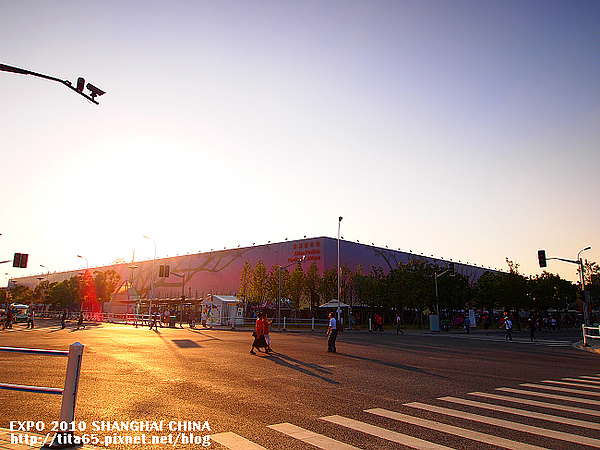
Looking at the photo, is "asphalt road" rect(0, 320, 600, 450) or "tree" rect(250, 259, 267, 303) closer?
"asphalt road" rect(0, 320, 600, 450)

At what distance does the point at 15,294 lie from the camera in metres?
109

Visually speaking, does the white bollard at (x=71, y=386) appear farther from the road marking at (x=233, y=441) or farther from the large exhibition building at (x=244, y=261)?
the large exhibition building at (x=244, y=261)

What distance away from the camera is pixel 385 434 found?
5.83 metres

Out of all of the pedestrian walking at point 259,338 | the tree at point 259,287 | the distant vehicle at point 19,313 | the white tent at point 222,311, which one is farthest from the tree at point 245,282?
the pedestrian walking at point 259,338

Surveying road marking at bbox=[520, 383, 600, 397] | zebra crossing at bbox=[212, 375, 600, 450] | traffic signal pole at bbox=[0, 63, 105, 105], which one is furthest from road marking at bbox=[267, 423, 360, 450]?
traffic signal pole at bbox=[0, 63, 105, 105]

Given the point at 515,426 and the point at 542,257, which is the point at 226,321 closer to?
the point at 542,257

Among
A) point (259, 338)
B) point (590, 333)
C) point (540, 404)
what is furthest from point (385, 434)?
point (590, 333)

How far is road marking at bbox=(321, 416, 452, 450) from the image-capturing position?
533 cm

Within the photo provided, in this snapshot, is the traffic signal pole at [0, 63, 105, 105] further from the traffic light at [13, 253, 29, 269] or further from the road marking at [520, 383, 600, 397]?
the traffic light at [13, 253, 29, 269]

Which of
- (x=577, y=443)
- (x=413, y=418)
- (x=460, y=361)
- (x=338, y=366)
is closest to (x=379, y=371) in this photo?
(x=338, y=366)

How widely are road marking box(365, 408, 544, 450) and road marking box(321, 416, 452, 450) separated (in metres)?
0.66

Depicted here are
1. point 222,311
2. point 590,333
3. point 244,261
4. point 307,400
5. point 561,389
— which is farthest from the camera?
point 244,261

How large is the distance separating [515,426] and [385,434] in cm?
211

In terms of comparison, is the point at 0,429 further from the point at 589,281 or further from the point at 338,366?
the point at 589,281
